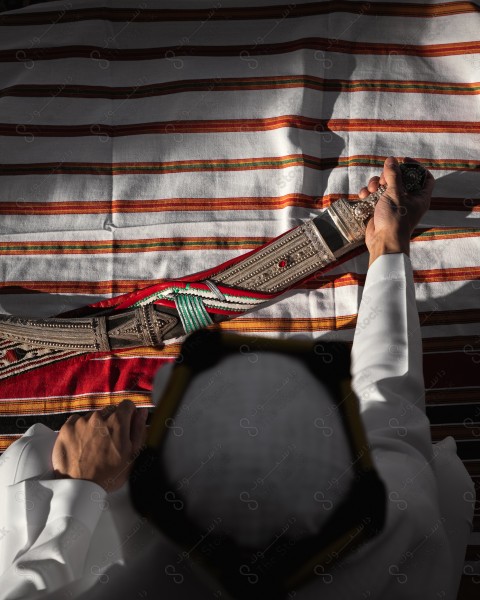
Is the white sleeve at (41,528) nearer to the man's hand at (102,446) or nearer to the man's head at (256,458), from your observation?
the man's hand at (102,446)

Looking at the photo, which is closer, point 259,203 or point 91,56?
point 259,203

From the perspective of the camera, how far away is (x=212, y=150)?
1692 millimetres

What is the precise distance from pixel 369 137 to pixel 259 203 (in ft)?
1.11

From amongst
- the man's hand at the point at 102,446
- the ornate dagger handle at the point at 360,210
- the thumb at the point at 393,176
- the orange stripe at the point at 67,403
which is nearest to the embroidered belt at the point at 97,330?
the orange stripe at the point at 67,403

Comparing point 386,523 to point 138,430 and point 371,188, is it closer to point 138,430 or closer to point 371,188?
point 138,430

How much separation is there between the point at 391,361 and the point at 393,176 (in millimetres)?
496

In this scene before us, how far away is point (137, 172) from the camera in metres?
1.69

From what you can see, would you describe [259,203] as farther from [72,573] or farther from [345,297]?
[72,573]

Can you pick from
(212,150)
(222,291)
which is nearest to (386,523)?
(222,291)

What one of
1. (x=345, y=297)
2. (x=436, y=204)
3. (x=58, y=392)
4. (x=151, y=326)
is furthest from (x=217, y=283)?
(x=436, y=204)

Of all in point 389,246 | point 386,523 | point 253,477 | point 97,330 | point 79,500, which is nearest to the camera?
point 253,477

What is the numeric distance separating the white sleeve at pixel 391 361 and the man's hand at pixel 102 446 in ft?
1.52

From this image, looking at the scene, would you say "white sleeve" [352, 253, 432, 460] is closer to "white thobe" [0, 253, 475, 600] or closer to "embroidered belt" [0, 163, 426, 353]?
"white thobe" [0, 253, 475, 600]

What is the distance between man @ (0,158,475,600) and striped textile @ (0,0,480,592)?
8.2 inches
